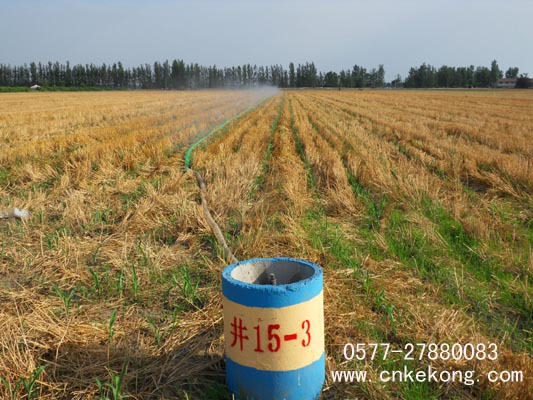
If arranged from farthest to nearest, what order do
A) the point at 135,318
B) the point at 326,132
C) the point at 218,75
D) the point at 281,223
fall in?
the point at 218,75 < the point at 326,132 < the point at 281,223 < the point at 135,318

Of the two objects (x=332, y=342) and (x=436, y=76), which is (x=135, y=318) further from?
(x=436, y=76)

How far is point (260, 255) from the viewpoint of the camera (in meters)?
3.90

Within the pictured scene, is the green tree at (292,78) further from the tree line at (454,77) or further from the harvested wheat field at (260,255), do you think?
the harvested wheat field at (260,255)

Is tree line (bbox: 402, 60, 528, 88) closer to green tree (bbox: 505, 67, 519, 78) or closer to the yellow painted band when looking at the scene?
green tree (bbox: 505, 67, 519, 78)

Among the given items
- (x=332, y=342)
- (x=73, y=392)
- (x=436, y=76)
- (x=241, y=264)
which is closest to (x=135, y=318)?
(x=73, y=392)

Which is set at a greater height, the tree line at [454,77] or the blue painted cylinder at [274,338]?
the tree line at [454,77]

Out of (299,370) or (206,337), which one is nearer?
(299,370)

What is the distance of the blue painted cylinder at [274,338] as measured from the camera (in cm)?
206

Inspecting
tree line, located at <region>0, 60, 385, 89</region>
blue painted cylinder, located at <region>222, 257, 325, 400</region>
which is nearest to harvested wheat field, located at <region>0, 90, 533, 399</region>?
blue painted cylinder, located at <region>222, 257, 325, 400</region>

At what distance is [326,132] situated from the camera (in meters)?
12.1

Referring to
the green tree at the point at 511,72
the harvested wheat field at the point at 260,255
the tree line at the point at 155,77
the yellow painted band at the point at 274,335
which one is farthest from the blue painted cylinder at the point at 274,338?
the green tree at the point at 511,72

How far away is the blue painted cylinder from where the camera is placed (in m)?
2.06

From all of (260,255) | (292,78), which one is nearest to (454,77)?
(292,78)

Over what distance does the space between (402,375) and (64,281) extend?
2.52m
